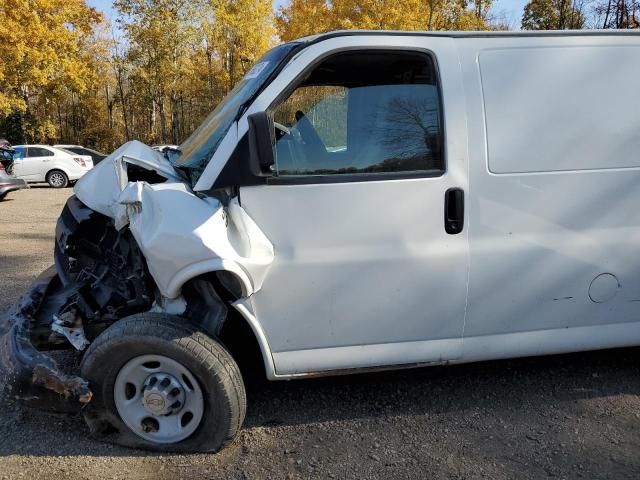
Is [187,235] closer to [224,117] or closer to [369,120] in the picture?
[224,117]

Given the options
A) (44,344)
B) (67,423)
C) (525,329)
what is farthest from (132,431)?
(525,329)

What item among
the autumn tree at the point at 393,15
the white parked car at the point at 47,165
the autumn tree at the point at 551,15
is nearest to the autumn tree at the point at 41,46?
the white parked car at the point at 47,165

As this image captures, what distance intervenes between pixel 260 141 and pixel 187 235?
556 millimetres

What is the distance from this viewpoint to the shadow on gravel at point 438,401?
3109 mm

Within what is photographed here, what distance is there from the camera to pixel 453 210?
117 inches

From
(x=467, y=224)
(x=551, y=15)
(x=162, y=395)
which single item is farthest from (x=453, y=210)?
(x=551, y=15)

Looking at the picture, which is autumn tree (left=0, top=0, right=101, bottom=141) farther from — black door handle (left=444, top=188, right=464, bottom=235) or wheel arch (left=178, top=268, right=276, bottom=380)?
black door handle (left=444, top=188, right=464, bottom=235)

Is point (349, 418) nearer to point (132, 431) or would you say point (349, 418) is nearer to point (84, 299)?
point (132, 431)

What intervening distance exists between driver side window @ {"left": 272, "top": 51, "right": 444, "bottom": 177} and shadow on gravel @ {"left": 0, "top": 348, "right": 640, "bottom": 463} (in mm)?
1438

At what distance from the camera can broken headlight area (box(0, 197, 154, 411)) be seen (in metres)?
2.85

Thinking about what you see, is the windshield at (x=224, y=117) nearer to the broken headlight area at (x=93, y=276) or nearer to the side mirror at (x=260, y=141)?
the side mirror at (x=260, y=141)

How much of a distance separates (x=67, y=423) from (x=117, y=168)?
1.50m

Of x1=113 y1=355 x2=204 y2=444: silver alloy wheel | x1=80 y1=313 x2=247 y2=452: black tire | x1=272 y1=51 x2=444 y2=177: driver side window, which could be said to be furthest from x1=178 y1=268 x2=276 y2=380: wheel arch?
x1=272 y1=51 x2=444 y2=177: driver side window

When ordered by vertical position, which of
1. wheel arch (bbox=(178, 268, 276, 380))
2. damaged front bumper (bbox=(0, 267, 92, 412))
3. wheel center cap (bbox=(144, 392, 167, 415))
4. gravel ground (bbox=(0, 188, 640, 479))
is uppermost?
wheel arch (bbox=(178, 268, 276, 380))
